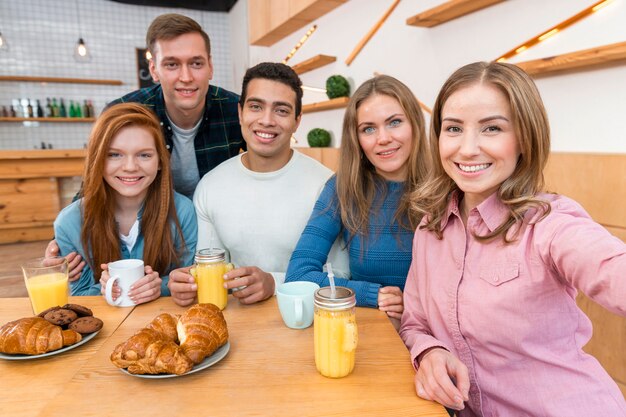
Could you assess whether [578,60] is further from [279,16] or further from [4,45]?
[4,45]

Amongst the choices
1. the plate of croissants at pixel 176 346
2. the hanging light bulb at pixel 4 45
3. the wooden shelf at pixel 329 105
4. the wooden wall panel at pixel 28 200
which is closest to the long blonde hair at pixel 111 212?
the plate of croissants at pixel 176 346

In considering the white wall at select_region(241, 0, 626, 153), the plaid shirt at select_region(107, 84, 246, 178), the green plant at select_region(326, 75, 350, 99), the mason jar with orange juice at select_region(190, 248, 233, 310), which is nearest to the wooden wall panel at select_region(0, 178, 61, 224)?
the plaid shirt at select_region(107, 84, 246, 178)

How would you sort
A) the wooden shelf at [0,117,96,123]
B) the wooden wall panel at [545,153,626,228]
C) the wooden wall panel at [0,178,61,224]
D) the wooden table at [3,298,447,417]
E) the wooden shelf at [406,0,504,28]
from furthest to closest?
the wooden shelf at [0,117,96,123] → the wooden wall panel at [0,178,61,224] → the wooden shelf at [406,0,504,28] → the wooden wall panel at [545,153,626,228] → the wooden table at [3,298,447,417]

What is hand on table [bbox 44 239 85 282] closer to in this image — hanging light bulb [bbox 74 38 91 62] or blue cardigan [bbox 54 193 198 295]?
blue cardigan [bbox 54 193 198 295]

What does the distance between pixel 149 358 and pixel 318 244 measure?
74 cm

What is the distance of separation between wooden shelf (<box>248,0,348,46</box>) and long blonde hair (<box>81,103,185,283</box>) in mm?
2648

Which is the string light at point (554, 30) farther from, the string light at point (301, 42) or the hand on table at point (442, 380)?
the string light at point (301, 42)

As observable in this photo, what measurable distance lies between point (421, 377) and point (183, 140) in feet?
5.89

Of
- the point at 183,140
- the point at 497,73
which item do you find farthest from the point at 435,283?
the point at 183,140

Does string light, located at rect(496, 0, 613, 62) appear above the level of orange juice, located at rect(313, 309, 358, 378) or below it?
above

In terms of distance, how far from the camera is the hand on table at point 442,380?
2.51ft

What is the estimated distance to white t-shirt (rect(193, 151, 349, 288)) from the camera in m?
1.75

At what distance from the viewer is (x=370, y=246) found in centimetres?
147

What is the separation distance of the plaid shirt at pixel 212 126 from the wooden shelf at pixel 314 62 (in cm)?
171
